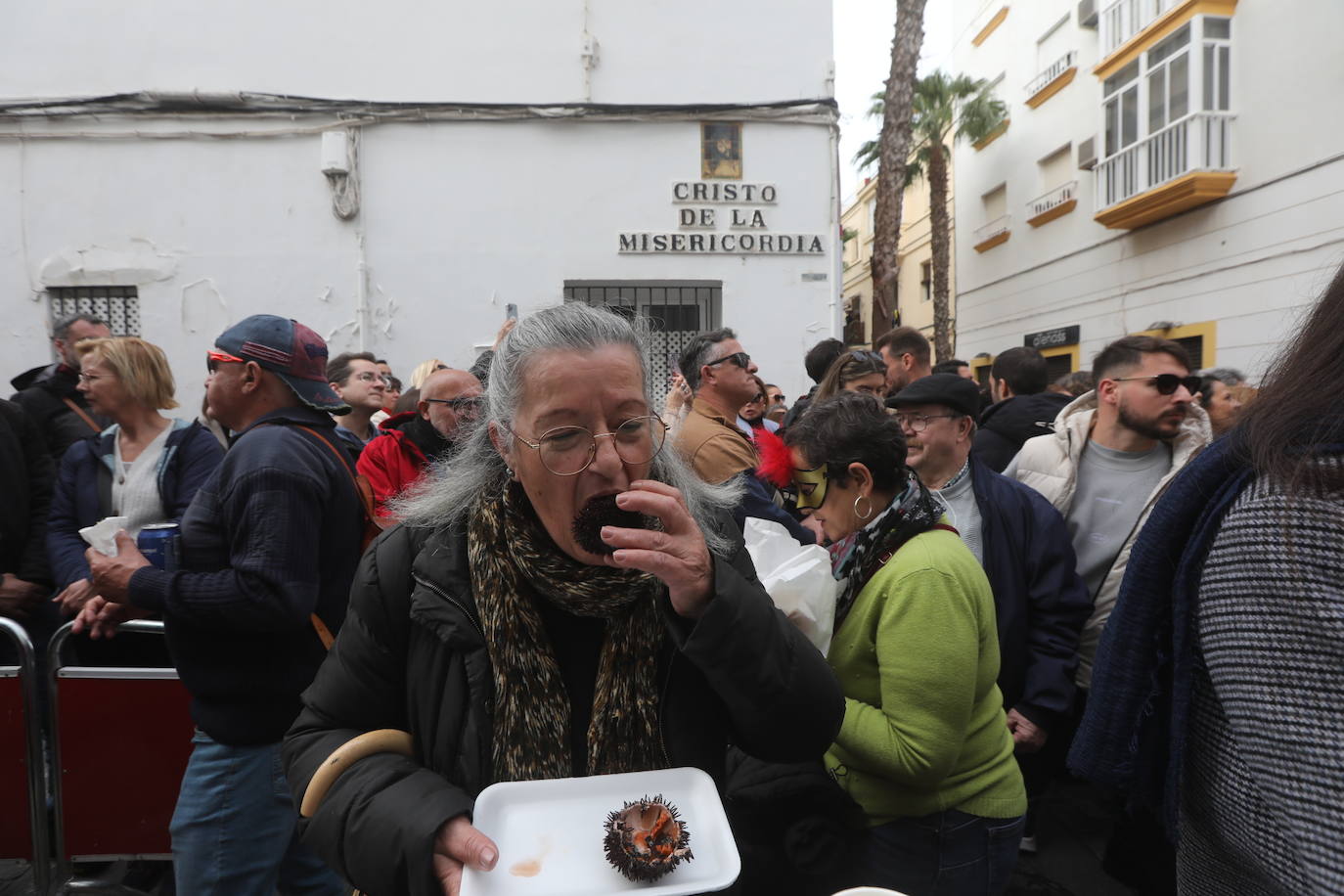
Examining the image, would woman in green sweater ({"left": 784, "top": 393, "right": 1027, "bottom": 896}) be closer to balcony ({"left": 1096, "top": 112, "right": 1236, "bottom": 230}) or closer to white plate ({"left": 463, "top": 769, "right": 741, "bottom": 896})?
white plate ({"left": 463, "top": 769, "right": 741, "bottom": 896})

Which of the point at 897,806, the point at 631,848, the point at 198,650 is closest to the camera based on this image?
the point at 631,848

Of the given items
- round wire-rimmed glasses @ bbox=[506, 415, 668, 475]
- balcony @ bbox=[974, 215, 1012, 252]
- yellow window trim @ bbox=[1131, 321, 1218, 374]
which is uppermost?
balcony @ bbox=[974, 215, 1012, 252]

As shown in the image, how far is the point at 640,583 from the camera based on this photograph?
145cm

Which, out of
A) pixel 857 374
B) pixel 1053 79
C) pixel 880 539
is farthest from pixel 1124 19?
pixel 880 539

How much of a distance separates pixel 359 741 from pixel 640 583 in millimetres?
594

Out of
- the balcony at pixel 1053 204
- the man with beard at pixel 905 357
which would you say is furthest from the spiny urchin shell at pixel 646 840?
the balcony at pixel 1053 204

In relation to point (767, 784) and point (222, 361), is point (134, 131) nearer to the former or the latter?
point (222, 361)

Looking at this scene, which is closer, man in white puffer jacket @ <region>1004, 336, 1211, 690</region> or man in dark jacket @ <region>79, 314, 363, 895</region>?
man in dark jacket @ <region>79, 314, 363, 895</region>

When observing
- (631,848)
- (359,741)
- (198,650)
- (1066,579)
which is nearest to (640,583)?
(631,848)

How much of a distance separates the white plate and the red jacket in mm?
2596

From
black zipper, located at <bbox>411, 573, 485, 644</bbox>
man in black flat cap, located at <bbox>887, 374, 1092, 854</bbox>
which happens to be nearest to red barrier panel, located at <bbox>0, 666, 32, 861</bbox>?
black zipper, located at <bbox>411, 573, 485, 644</bbox>

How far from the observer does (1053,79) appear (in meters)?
17.2

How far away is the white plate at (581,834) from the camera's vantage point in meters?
1.18

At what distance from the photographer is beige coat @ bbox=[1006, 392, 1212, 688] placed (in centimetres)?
300
